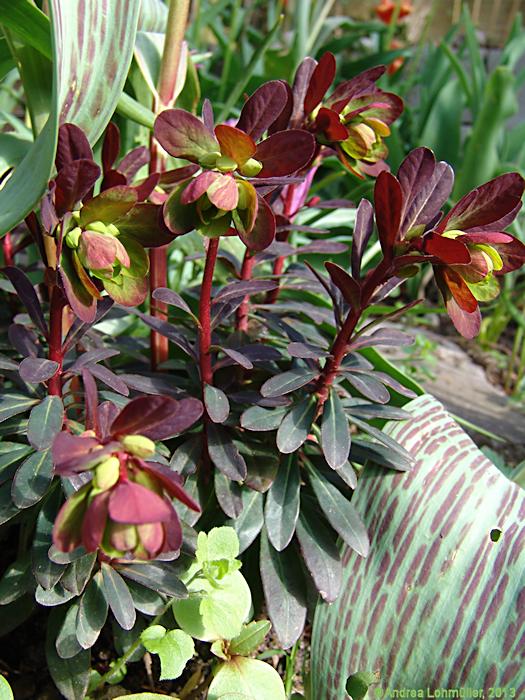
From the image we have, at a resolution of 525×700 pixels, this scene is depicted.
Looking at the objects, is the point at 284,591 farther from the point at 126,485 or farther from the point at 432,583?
the point at 126,485

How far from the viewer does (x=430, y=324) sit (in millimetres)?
1729

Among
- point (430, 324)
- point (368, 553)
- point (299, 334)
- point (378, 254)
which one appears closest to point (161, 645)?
point (368, 553)

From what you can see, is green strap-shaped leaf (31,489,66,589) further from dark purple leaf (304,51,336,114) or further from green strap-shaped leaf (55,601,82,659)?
dark purple leaf (304,51,336,114)

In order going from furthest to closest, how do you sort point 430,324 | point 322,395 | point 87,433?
point 430,324, point 322,395, point 87,433

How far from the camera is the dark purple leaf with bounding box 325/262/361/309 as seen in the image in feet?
1.83

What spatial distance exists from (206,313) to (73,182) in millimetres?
169

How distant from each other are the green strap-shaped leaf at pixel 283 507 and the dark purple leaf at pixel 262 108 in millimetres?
331

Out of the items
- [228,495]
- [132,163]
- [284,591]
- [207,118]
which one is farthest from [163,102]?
[284,591]

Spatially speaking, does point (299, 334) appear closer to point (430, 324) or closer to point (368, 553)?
point (368, 553)

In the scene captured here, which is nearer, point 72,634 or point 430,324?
point 72,634

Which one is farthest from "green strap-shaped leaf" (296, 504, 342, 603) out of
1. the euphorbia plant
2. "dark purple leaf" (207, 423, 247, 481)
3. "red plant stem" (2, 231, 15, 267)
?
"red plant stem" (2, 231, 15, 267)

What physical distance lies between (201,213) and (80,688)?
1.45ft

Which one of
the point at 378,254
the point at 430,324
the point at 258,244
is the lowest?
the point at 430,324

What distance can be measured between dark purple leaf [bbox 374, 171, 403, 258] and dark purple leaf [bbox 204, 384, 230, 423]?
197 mm
